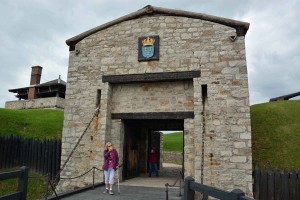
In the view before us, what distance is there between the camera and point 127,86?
10914 millimetres

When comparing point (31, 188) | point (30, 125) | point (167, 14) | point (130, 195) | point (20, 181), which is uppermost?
point (167, 14)

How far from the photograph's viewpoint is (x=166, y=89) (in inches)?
409

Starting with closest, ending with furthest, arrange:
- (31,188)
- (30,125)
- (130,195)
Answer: (130,195)
(31,188)
(30,125)

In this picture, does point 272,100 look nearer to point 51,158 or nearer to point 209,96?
point 209,96

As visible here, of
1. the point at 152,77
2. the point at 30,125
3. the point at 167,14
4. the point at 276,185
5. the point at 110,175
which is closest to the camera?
the point at 110,175

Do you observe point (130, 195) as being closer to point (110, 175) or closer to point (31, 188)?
point (110, 175)

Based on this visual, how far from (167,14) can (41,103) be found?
72.2 ft

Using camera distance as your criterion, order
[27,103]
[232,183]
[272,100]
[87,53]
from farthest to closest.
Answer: [27,103] < [272,100] < [87,53] < [232,183]

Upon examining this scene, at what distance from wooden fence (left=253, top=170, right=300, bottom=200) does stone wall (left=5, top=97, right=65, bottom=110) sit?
22.8 m

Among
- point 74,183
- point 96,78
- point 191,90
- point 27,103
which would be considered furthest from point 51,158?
point 27,103

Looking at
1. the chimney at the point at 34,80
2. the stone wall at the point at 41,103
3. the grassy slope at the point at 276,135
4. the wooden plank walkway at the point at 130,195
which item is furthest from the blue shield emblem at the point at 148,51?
the chimney at the point at 34,80

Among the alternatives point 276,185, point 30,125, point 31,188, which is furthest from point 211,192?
point 30,125

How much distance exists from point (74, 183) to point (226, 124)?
6.26 m

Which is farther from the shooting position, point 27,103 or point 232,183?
point 27,103
